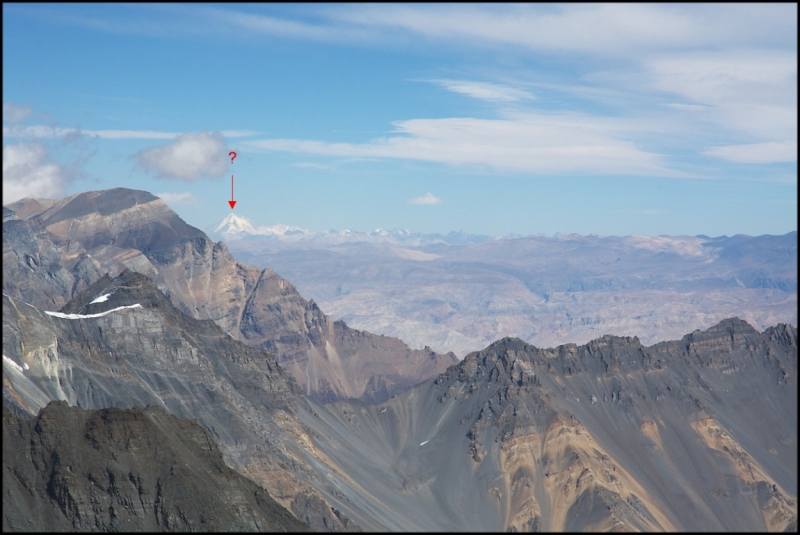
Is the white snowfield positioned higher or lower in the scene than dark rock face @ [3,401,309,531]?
higher

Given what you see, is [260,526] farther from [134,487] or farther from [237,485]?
[134,487]

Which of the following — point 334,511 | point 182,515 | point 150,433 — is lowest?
point 334,511

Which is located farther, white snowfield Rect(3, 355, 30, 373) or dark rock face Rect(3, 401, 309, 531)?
white snowfield Rect(3, 355, 30, 373)

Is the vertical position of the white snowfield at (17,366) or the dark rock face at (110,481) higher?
the white snowfield at (17,366)

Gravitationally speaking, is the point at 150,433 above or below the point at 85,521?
above

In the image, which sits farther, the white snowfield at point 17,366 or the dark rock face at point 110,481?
the white snowfield at point 17,366

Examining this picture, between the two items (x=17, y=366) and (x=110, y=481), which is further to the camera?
(x=17, y=366)

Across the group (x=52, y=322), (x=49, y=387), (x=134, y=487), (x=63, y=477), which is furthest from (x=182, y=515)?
(x=52, y=322)

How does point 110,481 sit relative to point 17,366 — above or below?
below
